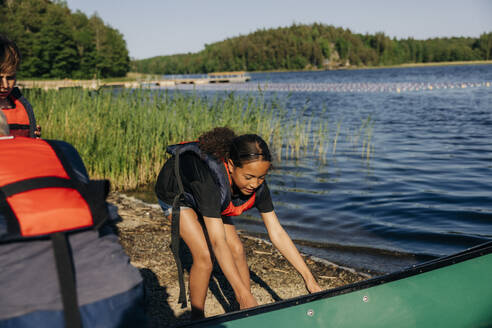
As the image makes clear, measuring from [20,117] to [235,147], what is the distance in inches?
70.7

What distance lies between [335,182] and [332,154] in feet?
7.73

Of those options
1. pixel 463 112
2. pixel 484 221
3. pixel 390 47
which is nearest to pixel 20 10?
pixel 463 112

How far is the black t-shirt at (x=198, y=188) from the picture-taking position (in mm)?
2643

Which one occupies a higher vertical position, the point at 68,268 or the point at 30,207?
the point at 30,207

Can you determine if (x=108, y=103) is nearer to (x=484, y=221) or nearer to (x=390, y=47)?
(x=484, y=221)

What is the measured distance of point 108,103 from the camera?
24.5 feet

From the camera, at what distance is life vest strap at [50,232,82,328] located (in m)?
1.32

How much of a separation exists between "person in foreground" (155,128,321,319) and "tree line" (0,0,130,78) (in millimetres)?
45687

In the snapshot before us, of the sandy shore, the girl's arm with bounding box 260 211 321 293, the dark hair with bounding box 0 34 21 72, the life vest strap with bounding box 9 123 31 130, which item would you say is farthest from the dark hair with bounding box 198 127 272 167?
the life vest strap with bounding box 9 123 31 130

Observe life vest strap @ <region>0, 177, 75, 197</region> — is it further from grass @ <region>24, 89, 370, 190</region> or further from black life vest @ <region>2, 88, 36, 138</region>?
grass @ <region>24, 89, 370, 190</region>

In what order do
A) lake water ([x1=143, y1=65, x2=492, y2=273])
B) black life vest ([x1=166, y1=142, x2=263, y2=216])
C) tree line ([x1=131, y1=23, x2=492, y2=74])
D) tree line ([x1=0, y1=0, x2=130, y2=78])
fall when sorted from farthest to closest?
tree line ([x1=131, y1=23, x2=492, y2=74]) < tree line ([x1=0, y1=0, x2=130, y2=78]) < lake water ([x1=143, y1=65, x2=492, y2=273]) < black life vest ([x1=166, y1=142, x2=263, y2=216])

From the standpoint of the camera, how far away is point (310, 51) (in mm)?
130625

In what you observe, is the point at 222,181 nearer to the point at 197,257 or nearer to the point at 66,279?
the point at 197,257

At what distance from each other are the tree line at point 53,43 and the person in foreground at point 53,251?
4697cm
